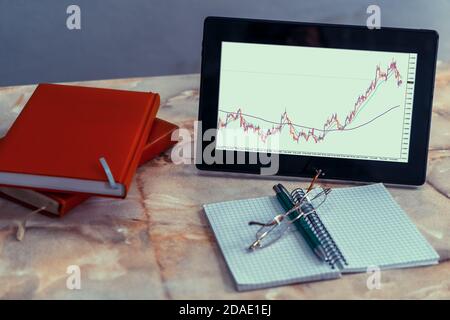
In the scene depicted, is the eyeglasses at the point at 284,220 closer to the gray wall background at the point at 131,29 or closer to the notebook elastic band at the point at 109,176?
the notebook elastic band at the point at 109,176

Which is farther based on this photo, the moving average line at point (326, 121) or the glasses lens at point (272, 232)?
the moving average line at point (326, 121)

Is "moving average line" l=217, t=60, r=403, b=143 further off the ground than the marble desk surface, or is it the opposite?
"moving average line" l=217, t=60, r=403, b=143

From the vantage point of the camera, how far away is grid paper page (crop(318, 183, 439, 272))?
0.90 m

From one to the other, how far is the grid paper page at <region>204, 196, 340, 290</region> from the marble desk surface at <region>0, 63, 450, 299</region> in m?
0.01

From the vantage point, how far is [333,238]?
938mm

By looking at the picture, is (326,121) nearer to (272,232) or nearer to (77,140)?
(272,232)

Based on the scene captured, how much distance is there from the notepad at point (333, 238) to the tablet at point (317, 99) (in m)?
0.06

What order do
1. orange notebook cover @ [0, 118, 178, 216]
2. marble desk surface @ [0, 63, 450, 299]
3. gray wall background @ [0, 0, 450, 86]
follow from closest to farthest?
marble desk surface @ [0, 63, 450, 299] < orange notebook cover @ [0, 118, 178, 216] < gray wall background @ [0, 0, 450, 86]

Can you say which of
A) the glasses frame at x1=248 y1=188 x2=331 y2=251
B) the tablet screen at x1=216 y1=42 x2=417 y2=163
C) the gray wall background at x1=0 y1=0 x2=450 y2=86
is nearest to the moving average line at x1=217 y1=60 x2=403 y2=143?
the tablet screen at x1=216 y1=42 x2=417 y2=163

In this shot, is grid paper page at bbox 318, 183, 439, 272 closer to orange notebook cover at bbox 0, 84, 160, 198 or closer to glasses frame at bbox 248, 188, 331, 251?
glasses frame at bbox 248, 188, 331, 251

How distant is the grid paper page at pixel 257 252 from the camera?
87 cm

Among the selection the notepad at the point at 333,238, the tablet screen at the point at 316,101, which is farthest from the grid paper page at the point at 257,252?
the tablet screen at the point at 316,101

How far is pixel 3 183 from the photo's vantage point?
0.96 metres

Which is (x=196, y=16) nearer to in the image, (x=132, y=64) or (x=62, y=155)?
(x=132, y=64)
